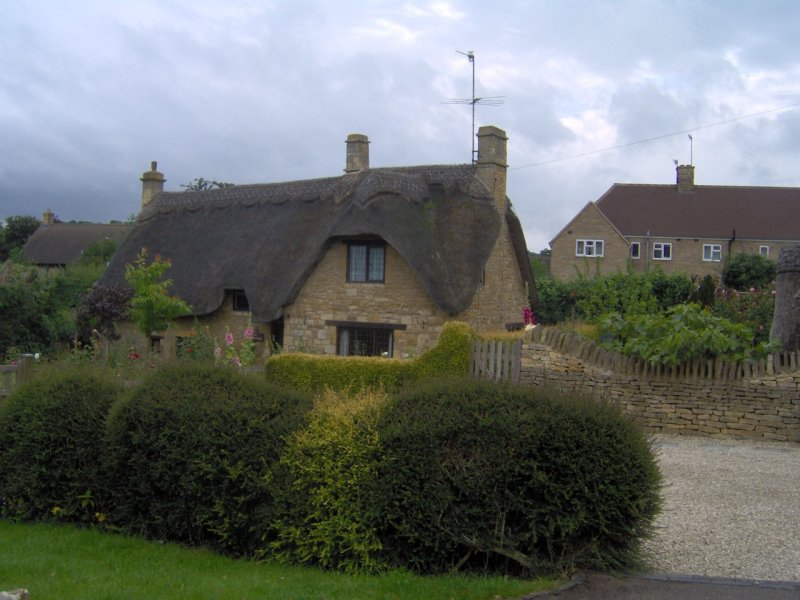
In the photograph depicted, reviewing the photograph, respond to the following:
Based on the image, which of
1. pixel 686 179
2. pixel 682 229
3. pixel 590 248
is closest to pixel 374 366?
pixel 590 248

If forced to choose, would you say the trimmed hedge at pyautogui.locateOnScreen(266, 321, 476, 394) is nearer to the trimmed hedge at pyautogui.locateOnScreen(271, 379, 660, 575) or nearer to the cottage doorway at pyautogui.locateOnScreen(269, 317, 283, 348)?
the cottage doorway at pyautogui.locateOnScreen(269, 317, 283, 348)

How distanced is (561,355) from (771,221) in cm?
3758

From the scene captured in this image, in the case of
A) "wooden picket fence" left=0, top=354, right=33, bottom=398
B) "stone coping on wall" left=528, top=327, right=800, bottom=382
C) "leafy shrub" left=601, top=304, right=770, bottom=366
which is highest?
"leafy shrub" left=601, top=304, right=770, bottom=366

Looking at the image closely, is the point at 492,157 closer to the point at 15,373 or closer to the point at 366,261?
the point at 366,261

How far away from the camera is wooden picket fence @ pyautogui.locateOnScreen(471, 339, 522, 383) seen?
14703 mm

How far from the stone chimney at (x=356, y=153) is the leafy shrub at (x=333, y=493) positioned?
2039 cm

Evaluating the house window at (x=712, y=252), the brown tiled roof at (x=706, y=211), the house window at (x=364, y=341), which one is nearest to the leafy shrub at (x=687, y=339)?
the house window at (x=364, y=341)

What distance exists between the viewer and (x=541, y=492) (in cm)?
628

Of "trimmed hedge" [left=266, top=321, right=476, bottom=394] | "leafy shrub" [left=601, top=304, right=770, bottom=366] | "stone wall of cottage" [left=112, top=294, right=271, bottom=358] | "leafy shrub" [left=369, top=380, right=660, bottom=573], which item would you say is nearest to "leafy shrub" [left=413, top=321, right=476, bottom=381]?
"trimmed hedge" [left=266, top=321, right=476, bottom=394]

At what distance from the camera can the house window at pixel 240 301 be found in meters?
25.5

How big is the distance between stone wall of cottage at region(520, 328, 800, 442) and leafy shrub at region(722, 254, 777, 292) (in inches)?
1056

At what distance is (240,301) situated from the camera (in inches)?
1012

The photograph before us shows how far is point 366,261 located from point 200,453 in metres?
16.5

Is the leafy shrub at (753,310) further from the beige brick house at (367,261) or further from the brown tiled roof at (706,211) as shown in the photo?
the brown tiled roof at (706,211)
